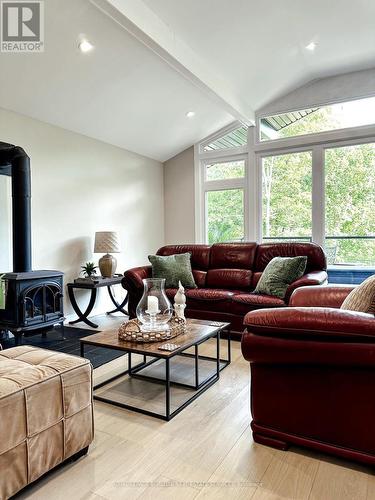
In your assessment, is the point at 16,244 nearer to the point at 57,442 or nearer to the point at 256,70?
the point at 57,442

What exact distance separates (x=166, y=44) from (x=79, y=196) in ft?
7.32

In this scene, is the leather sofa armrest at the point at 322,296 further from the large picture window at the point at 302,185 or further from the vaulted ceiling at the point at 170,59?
the large picture window at the point at 302,185

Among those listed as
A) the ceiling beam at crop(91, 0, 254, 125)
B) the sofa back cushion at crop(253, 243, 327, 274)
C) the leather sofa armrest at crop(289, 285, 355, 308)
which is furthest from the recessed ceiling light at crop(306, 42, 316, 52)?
the leather sofa armrest at crop(289, 285, 355, 308)

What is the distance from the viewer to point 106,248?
4570 mm

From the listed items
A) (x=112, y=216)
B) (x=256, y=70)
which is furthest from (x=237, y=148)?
(x=112, y=216)

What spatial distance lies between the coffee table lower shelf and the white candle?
300mm

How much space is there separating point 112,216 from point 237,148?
2.39m

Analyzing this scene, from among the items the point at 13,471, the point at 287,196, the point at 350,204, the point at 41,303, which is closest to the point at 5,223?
the point at 41,303

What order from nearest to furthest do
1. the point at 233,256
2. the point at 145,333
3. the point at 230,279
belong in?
the point at 145,333 → the point at 230,279 → the point at 233,256

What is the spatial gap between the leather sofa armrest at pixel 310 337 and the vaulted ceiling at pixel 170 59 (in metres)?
2.56

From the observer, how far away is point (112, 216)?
5.31 m

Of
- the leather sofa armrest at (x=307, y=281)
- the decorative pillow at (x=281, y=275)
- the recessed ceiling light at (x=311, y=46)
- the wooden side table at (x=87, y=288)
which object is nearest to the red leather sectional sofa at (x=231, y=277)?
the leather sofa armrest at (x=307, y=281)

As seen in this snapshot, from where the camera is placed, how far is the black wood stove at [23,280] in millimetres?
3336

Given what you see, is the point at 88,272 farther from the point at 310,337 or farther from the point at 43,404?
the point at 310,337
